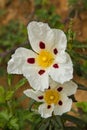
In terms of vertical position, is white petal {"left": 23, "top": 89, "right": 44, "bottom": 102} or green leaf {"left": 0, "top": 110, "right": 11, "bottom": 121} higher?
white petal {"left": 23, "top": 89, "right": 44, "bottom": 102}

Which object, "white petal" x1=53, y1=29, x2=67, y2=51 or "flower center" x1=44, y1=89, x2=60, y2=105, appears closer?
"white petal" x1=53, y1=29, x2=67, y2=51

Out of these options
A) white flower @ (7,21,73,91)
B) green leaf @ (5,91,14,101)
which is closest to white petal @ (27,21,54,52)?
white flower @ (7,21,73,91)

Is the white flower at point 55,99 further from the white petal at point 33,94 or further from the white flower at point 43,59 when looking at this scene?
the white flower at point 43,59

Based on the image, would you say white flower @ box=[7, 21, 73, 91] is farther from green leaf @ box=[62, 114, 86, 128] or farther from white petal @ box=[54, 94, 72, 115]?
green leaf @ box=[62, 114, 86, 128]

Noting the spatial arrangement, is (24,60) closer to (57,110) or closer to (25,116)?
(57,110)

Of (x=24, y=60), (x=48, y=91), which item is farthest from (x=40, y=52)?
(x=48, y=91)

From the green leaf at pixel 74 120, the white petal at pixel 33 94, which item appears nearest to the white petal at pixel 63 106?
the white petal at pixel 33 94
